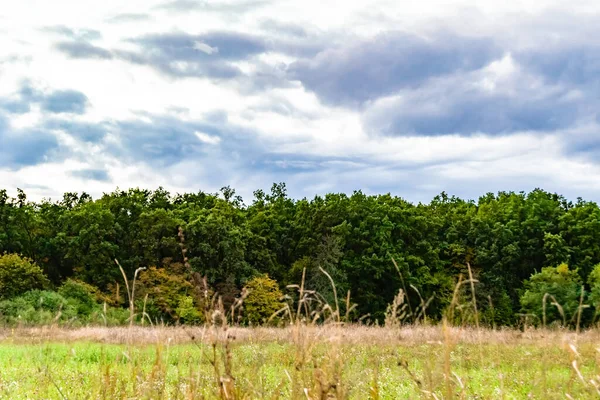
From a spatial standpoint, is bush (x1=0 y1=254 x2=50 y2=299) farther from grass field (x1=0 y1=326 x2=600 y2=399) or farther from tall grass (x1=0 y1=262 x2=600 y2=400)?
tall grass (x1=0 y1=262 x2=600 y2=400)

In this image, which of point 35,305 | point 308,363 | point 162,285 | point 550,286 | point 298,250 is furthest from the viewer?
point 298,250

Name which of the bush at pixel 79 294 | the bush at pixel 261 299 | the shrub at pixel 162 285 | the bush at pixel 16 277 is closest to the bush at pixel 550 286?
the bush at pixel 261 299

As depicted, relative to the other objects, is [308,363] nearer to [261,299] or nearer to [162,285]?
[162,285]

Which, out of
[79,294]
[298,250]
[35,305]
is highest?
[298,250]

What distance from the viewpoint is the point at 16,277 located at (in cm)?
3606

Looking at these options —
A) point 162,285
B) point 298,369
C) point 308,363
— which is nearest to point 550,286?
point 162,285

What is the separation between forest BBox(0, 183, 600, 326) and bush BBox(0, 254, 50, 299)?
76mm

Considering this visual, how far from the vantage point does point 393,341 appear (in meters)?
3.16

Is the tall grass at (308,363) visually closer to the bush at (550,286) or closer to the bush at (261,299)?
the bush at (261,299)

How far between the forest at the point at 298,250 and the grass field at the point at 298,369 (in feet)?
67.3

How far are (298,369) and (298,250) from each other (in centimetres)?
4525

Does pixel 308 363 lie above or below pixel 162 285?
above

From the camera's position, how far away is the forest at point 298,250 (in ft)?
131

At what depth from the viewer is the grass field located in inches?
112
